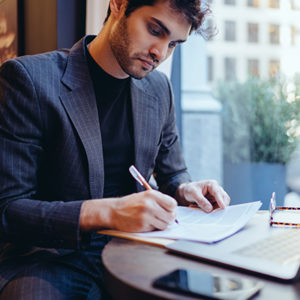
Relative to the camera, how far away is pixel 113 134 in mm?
1292

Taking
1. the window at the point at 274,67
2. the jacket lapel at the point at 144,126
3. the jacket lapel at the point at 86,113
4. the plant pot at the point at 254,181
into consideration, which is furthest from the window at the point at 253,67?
the jacket lapel at the point at 86,113

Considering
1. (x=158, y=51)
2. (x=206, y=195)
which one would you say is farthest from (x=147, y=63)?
(x=206, y=195)

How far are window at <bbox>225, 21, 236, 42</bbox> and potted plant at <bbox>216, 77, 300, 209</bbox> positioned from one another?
384 millimetres

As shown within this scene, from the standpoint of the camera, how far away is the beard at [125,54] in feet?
4.07

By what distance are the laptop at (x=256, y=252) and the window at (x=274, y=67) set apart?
2275 mm

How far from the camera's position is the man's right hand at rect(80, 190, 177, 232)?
863 millimetres

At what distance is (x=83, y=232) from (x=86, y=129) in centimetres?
36

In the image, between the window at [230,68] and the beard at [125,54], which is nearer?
the beard at [125,54]

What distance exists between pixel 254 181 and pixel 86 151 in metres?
2.42

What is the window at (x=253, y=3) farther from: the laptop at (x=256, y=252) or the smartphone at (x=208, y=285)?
the smartphone at (x=208, y=285)

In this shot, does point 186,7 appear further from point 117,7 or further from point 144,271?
point 144,271

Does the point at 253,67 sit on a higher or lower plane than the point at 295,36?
lower

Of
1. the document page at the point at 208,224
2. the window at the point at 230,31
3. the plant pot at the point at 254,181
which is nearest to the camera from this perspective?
the document page at the point at 208,224

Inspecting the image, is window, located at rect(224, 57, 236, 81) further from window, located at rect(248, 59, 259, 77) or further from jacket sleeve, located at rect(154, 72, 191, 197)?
jacket sleeve, located at rect(154, 72, 191, 197)
